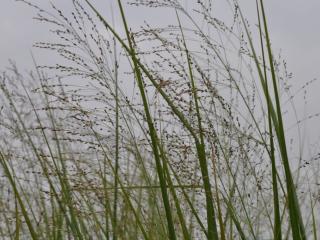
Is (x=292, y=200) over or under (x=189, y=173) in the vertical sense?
under

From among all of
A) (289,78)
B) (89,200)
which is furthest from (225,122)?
(89,200)

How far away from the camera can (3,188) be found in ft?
11.3

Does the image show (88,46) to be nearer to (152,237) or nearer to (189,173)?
(189,173)

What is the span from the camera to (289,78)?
2.21m

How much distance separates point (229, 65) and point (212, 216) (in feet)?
2.26

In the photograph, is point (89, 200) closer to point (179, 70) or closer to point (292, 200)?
point (179, 70)

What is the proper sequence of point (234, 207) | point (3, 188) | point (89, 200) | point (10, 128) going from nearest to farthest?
point (234, 207), point (89, 200), point (10, 128), point (3, 188)

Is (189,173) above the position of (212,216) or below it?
above

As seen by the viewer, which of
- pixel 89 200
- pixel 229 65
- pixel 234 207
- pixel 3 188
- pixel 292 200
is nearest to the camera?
pixel 292 200

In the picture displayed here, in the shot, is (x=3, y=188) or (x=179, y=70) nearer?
(x=179, y=70)

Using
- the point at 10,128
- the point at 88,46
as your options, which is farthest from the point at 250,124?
the point at 10,128

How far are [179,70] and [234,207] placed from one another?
533 mm

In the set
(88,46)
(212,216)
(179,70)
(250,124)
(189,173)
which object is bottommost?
(212,216)

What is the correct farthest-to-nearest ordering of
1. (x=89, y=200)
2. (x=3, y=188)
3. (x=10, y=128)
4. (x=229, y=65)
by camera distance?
(x=3, y=188), (x=10, y=128), (x=89, y=200), (x=229, y=65)
